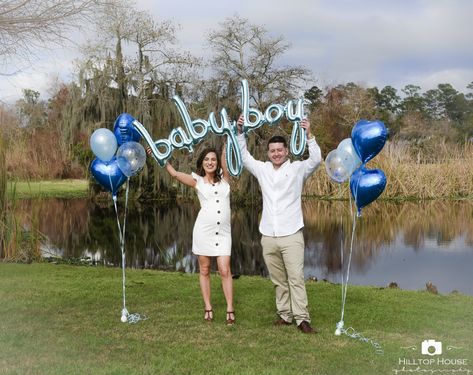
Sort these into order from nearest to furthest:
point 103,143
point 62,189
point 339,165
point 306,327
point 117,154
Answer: point 306,327, point 339,165, point 103,143, point 117,154, point 62,189

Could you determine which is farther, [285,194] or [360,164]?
[360,164]

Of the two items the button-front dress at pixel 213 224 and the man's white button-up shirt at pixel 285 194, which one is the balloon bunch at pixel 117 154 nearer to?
the button-front dress at pixel 213 224

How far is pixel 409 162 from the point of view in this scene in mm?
20891

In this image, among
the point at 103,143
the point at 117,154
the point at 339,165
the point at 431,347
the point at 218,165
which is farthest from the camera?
the point at 117,154

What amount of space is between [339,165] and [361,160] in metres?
0.18

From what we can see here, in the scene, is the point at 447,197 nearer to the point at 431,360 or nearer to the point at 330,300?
the point at 330,300

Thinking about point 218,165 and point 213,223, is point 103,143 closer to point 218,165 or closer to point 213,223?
point 218,165

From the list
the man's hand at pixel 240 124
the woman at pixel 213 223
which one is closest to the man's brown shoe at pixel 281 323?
the woman at pixel 213 223

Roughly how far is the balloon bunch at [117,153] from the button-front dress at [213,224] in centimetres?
75

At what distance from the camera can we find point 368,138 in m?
4.50

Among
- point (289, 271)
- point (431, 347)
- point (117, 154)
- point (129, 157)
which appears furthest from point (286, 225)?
point (117, 154)

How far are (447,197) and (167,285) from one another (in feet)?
53.9

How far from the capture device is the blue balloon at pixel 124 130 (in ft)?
17.0

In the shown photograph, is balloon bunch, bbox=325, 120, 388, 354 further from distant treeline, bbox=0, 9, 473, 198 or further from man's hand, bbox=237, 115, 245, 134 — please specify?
distant treeline, bbox=0, 9, 473, 198
